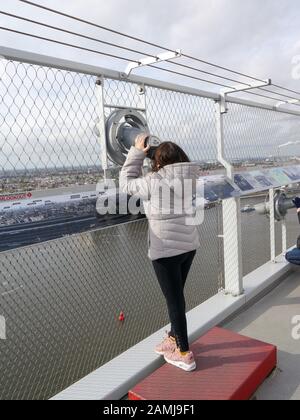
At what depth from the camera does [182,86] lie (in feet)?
10.5

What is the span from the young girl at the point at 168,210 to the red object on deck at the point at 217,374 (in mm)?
125

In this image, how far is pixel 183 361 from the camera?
2400 millimetres

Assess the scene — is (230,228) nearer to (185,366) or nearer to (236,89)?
(236,89)

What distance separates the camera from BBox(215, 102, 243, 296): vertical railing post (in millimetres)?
3650

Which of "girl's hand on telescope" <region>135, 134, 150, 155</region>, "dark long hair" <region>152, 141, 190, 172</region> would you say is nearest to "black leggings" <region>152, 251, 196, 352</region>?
"dark long hair" <region>152, 141, 190, 172</region>

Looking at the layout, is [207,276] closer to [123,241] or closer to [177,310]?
[123,241]

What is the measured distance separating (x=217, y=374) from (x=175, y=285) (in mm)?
623

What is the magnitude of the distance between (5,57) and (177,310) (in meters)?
1.76

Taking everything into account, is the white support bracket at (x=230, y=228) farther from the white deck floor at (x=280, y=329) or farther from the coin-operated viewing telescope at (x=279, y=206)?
the coin-operated viewing telescope at (x=279, y=206)

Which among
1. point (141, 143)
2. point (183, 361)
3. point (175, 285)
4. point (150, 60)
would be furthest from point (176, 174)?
point (183, 361)

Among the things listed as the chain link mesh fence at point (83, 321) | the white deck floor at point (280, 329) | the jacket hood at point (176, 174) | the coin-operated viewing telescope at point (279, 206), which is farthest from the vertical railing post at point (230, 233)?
the jacket hood at point (176, 174)

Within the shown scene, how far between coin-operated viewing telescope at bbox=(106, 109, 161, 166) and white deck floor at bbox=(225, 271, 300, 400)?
67.5 inches

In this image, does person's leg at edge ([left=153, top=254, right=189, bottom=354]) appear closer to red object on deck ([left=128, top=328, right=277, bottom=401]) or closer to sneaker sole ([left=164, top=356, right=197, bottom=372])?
sneaker sole ([left=164, top=356, right=197, bottom=372])

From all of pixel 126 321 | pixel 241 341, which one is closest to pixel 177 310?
pixel 241 341
